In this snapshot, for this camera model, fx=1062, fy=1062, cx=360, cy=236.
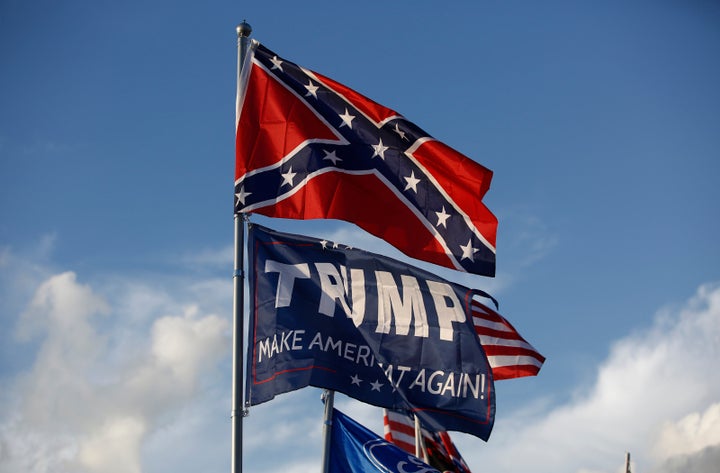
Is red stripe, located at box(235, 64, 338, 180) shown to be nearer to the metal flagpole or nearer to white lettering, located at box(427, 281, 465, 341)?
white lettering, located at box(427, 281, 465, 341)

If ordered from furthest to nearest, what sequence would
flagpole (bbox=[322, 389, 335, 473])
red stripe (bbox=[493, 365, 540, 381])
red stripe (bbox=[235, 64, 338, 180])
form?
1. red stripe (bbox=[493, 365, 540, 381])
2. red stripe (bbox=[235, 64, 338, 180])
3. flagpole (bbox=[322, 389, 335, 473])

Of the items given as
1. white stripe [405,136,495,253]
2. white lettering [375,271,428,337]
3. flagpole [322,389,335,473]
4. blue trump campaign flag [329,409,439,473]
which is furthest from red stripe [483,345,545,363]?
flagpole [322,389,335,473]

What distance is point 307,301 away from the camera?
52.3ft

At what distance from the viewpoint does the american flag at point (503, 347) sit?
67.4 ft

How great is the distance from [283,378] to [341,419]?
196 cm

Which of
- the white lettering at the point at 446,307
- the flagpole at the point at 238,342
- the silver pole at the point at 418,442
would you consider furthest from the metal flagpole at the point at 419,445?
the flagpole at the point at 238,342

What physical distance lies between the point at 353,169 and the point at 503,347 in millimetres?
5649

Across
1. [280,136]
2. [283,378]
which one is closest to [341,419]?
[283,378]

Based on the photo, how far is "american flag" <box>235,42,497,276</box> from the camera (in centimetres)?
1655

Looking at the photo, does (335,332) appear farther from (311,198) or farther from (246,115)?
(246,115)

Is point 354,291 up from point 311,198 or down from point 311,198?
down

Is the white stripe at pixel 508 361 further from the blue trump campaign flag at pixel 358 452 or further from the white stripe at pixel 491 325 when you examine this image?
the blue trump campaign flag at pixel 358 452

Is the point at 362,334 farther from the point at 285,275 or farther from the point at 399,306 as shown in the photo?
the point at 285,275

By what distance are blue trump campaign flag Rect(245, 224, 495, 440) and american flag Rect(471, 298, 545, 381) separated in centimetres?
322
